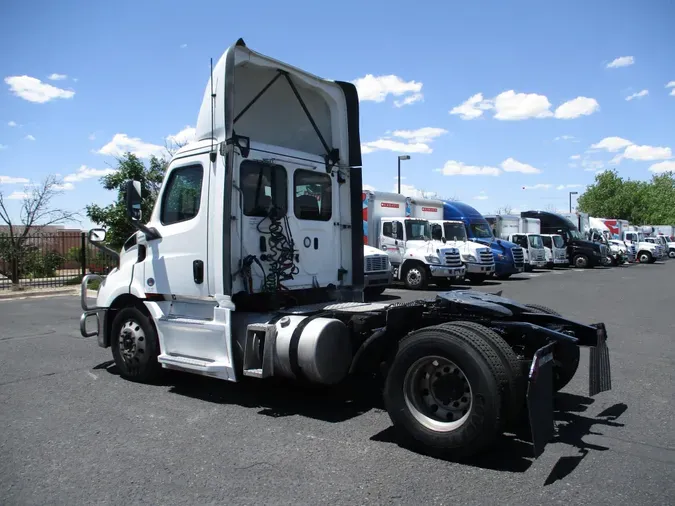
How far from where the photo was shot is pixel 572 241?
33812mm

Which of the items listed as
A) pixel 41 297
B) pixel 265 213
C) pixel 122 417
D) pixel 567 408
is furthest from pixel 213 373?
pixel 41 297

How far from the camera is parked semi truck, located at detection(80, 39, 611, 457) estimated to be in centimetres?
432

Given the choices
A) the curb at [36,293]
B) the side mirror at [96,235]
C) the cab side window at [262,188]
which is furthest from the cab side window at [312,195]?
the curb at [36,293]

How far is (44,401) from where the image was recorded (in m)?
5.98

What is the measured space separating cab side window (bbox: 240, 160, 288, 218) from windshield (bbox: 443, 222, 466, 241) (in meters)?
15.2

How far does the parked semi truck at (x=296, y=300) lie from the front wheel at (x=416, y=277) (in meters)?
11.9

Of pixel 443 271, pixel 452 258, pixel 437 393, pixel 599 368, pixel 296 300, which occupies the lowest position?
pixel 437 393

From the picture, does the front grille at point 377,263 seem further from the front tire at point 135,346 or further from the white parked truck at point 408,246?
the front tire at point 135,346

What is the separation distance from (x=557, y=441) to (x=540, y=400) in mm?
1012

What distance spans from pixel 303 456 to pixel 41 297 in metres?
15.4

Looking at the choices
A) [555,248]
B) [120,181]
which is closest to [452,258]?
[120,181]

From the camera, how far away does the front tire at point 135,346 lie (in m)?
6.42

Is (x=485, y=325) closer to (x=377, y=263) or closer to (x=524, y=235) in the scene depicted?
(x=377, y=263)

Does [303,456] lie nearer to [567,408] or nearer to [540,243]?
[567,408]
